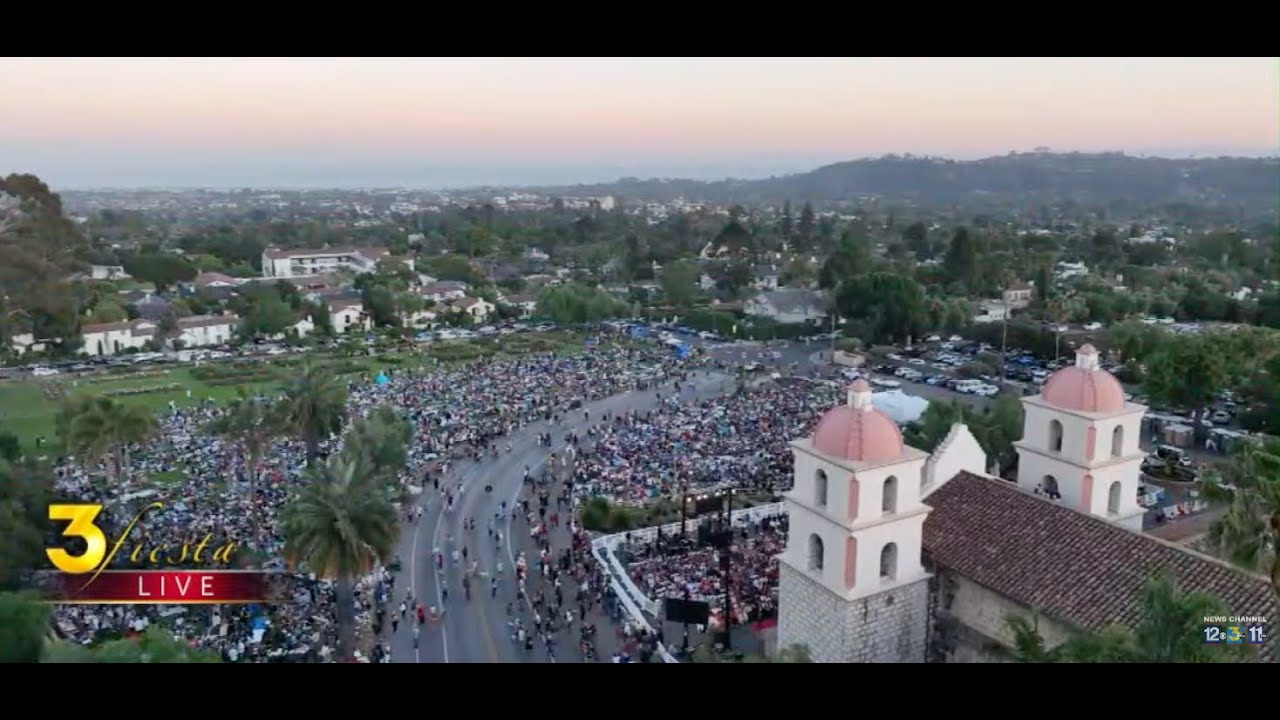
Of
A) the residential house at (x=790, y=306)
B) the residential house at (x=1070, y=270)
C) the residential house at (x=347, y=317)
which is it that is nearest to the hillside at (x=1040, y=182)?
the residential house at (x=1070, y=270)

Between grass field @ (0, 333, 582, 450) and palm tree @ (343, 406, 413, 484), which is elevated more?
palm tree @ (343, 406, 413, 484)

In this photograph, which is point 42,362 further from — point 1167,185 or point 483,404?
point 1167,185

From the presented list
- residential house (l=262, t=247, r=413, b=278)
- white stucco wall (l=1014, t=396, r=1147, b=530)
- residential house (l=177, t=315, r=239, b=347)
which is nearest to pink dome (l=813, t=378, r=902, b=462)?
white stucco wall (l=1014, t=396, r=1147, b=530)

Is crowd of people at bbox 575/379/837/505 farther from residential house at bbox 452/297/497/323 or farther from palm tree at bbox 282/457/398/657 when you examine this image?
residential house at bbox 452/297/497/323

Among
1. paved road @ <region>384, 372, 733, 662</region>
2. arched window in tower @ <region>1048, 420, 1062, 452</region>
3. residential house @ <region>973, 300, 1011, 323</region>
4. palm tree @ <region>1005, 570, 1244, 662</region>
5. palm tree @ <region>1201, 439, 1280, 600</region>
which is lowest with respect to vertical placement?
paved road @ <region>384, 372, 733, 662</region>

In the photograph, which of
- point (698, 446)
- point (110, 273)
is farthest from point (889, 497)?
point (110, 273)
